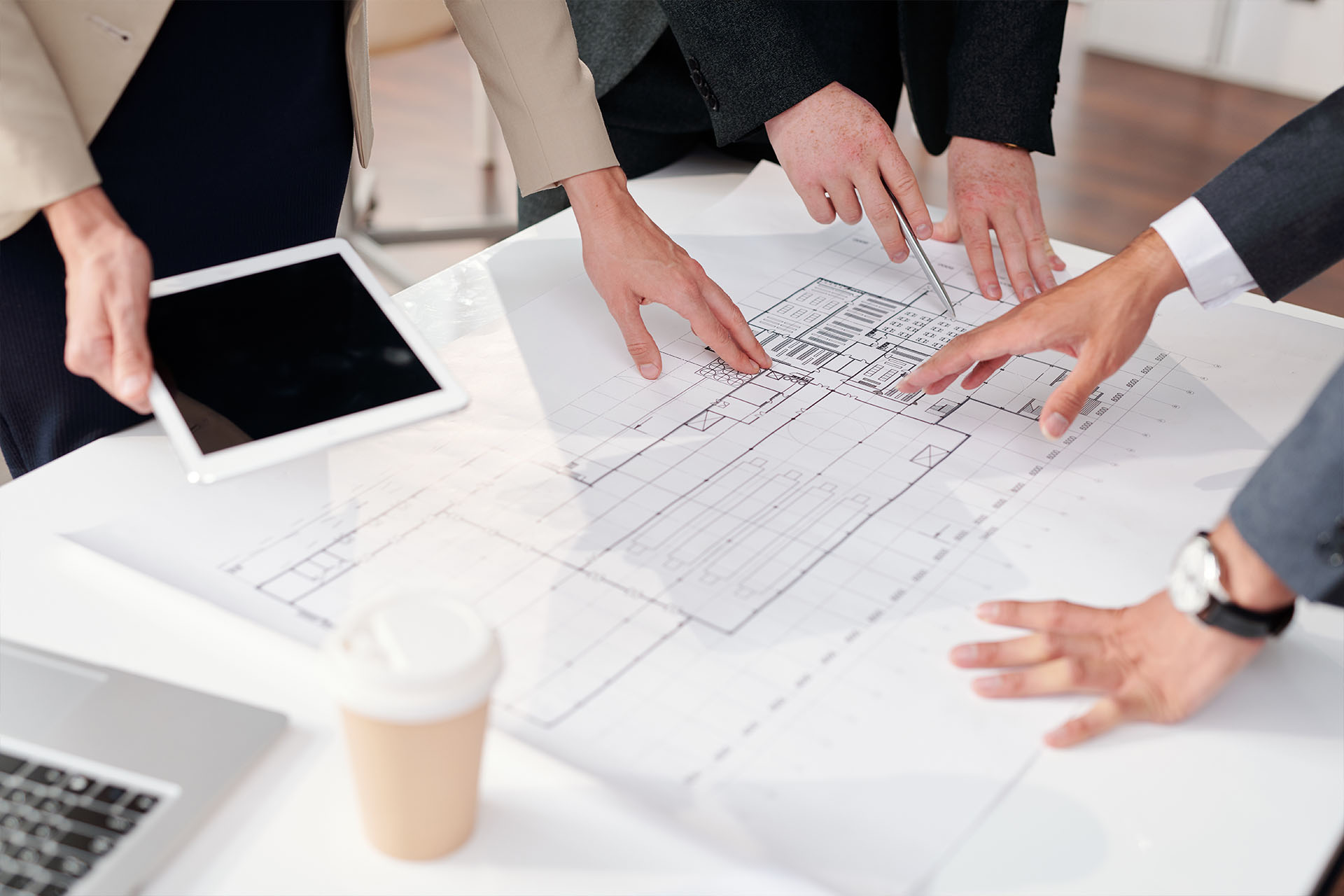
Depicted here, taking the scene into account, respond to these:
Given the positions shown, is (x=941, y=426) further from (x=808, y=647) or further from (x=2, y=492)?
(x=2, y=492)

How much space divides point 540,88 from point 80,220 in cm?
45

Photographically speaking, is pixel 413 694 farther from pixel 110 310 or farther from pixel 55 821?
pixel 110 310

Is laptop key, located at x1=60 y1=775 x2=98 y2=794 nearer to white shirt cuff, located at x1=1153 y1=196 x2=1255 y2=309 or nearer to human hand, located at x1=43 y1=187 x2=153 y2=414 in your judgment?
human hand, located at x1=43 y1=187 x2=153 y2=414

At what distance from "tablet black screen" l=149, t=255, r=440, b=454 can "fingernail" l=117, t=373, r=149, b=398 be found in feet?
0.07

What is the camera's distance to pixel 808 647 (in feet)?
2.41

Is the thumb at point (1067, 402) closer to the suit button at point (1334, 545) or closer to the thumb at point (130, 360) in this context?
the suit button at point (1334, 545)

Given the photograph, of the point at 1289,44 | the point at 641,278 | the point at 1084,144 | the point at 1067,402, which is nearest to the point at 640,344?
the point at 641,278

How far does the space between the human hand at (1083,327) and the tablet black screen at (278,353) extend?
458 mm

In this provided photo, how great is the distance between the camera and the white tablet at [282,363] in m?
0.72

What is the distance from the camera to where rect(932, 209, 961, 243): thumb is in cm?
129

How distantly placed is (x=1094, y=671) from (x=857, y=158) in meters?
0.67

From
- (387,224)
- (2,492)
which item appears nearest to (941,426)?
(2,492)

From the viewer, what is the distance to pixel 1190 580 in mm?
710

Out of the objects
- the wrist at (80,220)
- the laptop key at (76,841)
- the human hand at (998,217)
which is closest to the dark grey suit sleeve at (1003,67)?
the human hand at (998,217)
